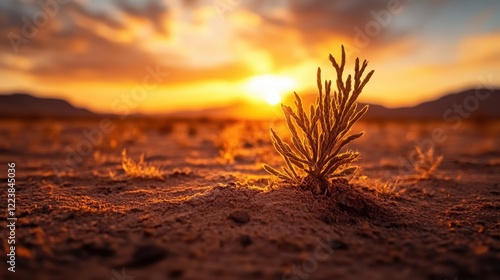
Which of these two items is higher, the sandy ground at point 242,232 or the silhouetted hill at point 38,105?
the silhouetted hill at point 38,105

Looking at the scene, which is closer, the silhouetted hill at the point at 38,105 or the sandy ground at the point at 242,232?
the sandy ground at the point at 242,232

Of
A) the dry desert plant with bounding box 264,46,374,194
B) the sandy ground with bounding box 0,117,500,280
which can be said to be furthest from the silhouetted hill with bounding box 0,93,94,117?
the dry desert plant with bounding box 264,46,374,194

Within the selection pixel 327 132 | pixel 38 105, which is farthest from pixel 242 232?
pixel 38 105

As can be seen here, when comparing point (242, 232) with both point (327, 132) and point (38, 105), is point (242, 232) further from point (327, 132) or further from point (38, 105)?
point (38, 105)

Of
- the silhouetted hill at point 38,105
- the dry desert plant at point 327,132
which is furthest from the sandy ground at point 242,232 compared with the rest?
the silhouetted hill at point 38,105

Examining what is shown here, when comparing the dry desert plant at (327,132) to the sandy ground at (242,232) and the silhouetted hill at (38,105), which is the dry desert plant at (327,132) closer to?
the sandy ground at (242,232)

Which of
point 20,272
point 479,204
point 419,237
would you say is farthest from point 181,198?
point 479,204

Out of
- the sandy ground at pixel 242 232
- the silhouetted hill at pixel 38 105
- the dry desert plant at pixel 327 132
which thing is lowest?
the sandy ground at pixel 242 232

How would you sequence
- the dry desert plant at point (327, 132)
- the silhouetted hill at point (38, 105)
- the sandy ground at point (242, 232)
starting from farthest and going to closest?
1. the silhouetted hill at point (38, 105)
2. the dry desert plant at point (327, 132)
3. the sandy ground at point (242, 232)
